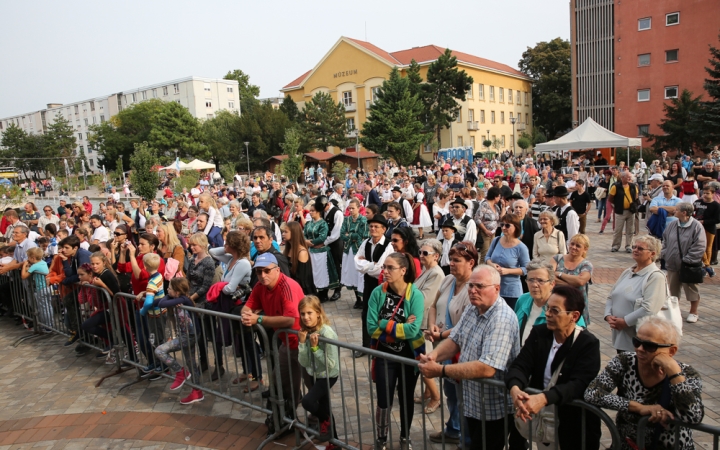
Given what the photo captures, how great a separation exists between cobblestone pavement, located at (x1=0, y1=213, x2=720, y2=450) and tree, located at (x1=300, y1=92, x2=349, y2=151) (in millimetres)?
48148

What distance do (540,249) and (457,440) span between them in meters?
2.92

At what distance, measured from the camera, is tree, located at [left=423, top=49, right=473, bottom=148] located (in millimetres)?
48094

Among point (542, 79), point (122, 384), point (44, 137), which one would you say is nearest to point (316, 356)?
point (122, 384)

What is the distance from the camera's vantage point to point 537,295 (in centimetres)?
379

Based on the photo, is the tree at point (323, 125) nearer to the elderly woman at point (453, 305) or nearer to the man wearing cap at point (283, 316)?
the man wearing cap at point (283, 316)

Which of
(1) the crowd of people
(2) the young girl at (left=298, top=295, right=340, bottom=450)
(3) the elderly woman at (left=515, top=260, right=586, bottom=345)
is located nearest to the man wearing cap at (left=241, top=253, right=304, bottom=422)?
(1) the crowd of people

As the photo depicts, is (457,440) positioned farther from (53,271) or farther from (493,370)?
(53,271)

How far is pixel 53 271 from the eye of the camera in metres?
7.41

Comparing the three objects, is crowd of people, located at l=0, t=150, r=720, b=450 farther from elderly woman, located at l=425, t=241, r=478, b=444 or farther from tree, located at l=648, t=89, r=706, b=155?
tree, located at l=648, t=89, r=706, b=155

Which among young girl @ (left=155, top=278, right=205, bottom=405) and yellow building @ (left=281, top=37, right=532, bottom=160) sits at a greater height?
yellow building @ (left=281, top=37, right=532, bottom=160)

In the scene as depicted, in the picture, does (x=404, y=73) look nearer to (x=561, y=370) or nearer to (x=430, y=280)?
(x=430, y=280)

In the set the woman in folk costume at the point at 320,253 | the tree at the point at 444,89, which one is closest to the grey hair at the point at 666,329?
the woman in folk costume at the point at 320,253

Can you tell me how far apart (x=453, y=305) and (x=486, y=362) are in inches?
42.8

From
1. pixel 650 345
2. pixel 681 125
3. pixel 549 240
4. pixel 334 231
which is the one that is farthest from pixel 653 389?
pixel 681 125
